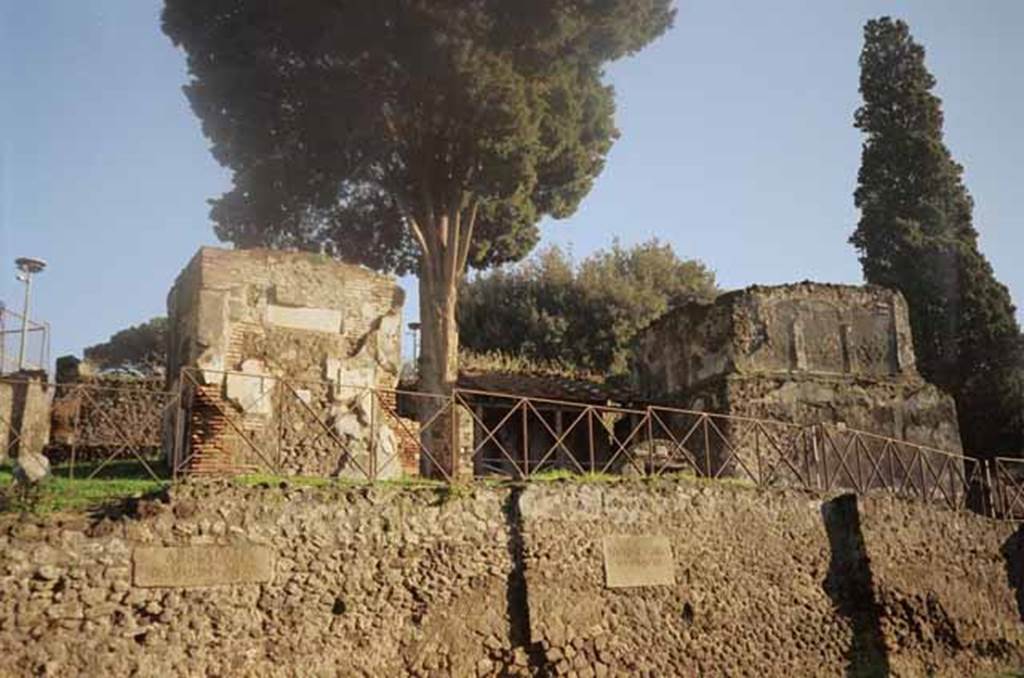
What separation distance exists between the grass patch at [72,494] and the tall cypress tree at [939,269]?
21.4m

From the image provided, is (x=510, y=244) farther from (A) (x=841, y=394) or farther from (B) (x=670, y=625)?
(B) (x=670, y=625)

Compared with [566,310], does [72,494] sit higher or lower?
lower

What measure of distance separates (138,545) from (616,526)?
214 inches

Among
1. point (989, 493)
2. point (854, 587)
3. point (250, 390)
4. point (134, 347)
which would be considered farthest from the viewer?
point (134, 347)

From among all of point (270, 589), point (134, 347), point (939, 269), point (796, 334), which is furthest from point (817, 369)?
point (134, 347)

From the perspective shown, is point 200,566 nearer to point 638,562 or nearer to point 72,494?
point 72,494

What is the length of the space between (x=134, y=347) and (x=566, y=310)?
48.2 feet

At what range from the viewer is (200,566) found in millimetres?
9133

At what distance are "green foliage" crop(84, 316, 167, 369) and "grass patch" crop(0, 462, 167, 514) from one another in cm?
2168

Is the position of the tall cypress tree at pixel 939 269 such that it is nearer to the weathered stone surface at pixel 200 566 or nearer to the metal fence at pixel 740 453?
the metal fence at pixel 740 453

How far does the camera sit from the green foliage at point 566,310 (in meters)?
33.1

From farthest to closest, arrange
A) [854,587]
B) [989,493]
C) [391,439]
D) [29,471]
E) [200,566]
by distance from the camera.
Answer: [989,493], [391,439], [854,587], [29,471], [200,566]

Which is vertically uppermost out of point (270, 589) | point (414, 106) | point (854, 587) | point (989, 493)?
point (414, 106)

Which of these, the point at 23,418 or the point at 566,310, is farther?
the point at 566,310
